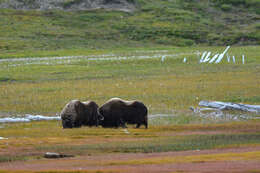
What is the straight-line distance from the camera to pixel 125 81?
198 feet

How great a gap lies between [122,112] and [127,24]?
400 ft

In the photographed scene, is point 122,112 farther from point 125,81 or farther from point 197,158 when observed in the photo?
point 125,81

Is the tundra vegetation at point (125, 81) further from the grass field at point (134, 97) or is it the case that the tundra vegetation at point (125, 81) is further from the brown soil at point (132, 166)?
the brown soil at point (132, 166)

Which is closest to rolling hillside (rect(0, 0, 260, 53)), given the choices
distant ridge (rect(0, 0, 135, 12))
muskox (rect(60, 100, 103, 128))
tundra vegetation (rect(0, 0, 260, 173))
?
distant ridge (rect(0, 0, 135, 12))

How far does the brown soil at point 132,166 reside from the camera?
17.2 metres

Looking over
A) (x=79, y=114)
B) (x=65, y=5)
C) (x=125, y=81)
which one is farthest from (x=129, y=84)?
(x=65, y=5)

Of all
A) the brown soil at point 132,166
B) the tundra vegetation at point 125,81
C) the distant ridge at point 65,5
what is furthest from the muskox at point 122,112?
the distant ridge at point 65,5

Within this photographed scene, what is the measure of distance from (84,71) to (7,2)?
9926 centimetres

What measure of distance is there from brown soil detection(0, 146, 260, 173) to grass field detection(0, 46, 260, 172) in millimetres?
622

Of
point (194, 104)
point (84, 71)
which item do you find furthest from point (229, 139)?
point (84, 71)

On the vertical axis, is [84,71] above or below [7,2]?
below

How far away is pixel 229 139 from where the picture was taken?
26.0 meters

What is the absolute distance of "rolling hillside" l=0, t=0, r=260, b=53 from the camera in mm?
129750

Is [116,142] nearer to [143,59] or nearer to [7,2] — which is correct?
[143,59]
